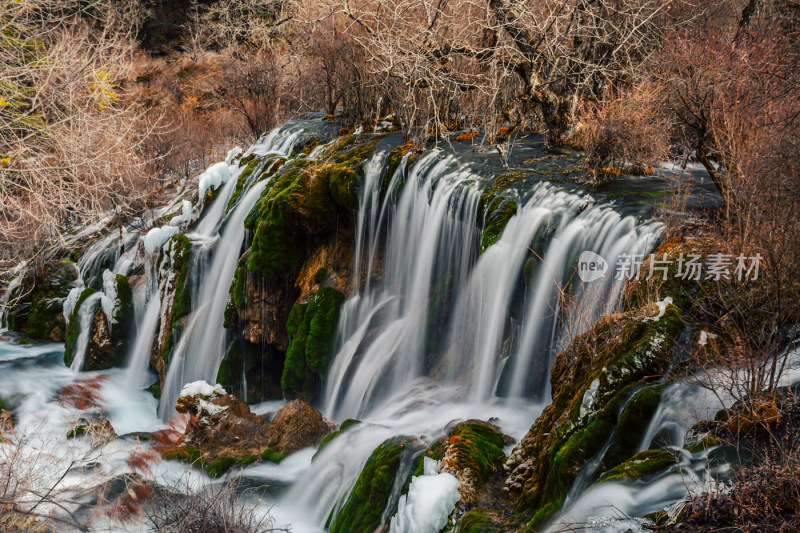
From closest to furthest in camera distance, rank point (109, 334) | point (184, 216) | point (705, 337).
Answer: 1. point (705, 337)
2. point (109, 334)
3. point (184, 216)

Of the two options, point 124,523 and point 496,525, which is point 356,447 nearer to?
point 124,523

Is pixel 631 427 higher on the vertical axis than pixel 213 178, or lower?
lower

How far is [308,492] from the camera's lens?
688 cm

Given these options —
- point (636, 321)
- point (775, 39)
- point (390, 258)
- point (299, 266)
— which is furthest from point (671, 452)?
point (299, 266)

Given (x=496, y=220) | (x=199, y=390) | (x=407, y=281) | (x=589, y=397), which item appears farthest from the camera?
(x=407, y=281)

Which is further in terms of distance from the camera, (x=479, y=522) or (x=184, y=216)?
(x=184, y=216)

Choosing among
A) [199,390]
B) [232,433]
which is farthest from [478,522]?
[199,390]

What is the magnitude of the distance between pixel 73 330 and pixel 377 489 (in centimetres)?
1005

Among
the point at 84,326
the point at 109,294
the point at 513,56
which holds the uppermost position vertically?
the point at 513,56

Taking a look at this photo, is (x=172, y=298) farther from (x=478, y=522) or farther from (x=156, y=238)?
(x=478, y=522)

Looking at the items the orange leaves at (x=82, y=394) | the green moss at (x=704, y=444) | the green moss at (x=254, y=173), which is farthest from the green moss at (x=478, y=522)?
the green moss at (x=254, y=173)

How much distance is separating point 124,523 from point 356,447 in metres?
2.50

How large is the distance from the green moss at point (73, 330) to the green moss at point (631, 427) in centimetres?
1205

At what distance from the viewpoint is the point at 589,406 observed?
4441mm
